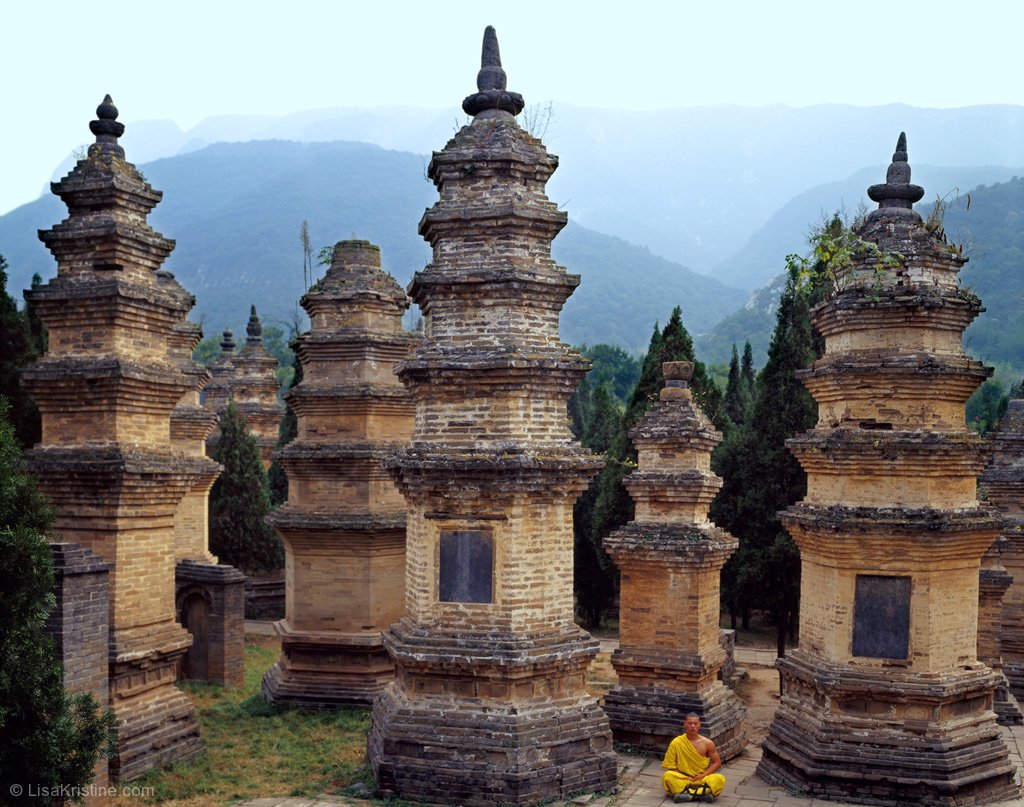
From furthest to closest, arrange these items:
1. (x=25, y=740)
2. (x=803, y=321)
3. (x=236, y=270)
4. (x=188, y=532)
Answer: (x=236, y=270) → (x=803, y=321) → (x=188, y=532) → (x=25, y=740)

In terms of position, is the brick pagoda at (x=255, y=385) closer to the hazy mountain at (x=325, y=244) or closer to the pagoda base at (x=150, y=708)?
the pagoda base at (x=150, y=708)

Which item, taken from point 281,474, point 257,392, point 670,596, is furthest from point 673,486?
point 281,474

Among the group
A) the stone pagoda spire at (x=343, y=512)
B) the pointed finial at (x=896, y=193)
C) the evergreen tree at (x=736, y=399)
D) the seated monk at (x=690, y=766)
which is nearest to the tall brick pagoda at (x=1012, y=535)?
the pointed finial at (x=896, y=193)

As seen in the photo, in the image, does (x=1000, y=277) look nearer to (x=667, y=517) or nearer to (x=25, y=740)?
(x=667, y=517)

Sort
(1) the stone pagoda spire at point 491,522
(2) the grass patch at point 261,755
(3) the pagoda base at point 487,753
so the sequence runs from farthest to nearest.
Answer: (2) the grass patch at point 261,755, (1) the stone pagoda spire at point 491,522, (3) the pagoda base at point 487,753

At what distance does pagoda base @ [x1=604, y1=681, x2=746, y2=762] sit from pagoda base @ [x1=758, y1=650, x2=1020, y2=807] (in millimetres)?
2597

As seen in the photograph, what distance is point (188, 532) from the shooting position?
2175cm

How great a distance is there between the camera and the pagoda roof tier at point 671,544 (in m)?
15.6

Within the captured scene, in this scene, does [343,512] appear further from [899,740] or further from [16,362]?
[899,740]

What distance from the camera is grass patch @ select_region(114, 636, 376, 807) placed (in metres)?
13.0

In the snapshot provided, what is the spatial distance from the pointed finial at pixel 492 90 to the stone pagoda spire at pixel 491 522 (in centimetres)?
55

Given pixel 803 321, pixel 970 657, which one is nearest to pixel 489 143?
pixel 970 657

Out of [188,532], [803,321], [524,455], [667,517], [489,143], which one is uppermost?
[489,143]

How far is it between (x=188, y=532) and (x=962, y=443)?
1599cm
